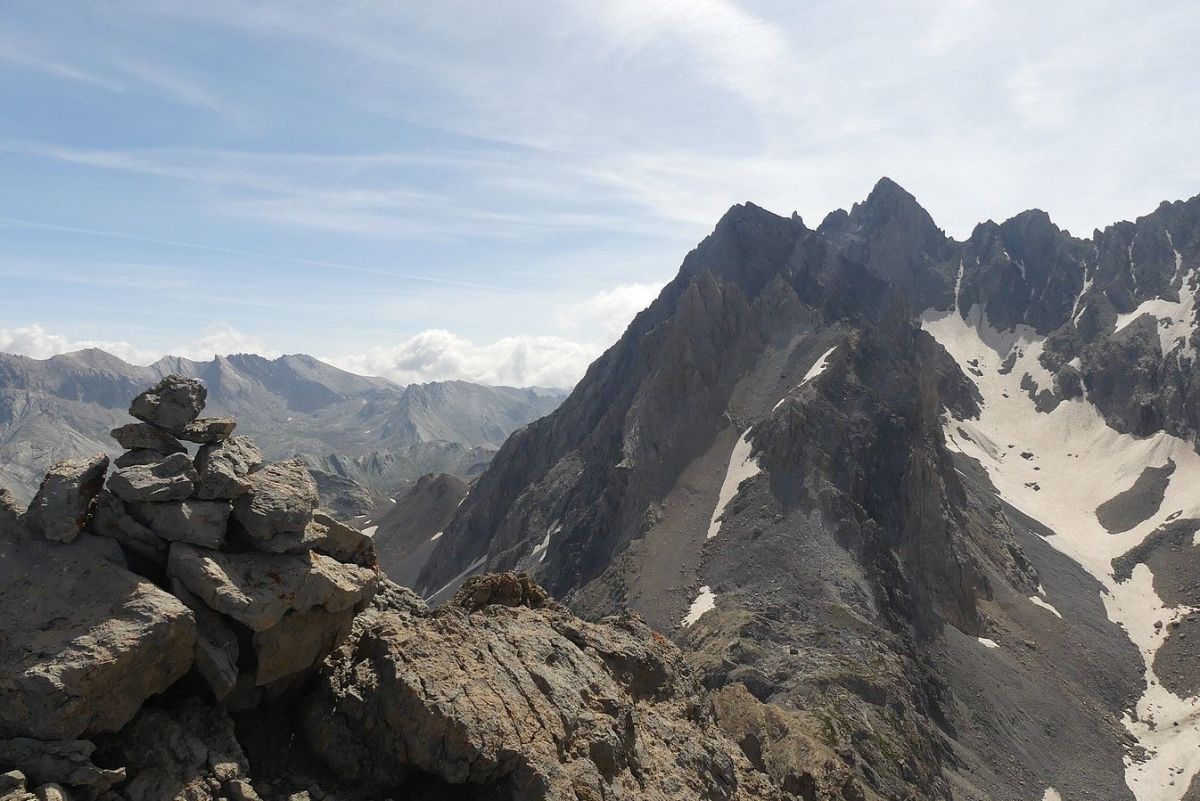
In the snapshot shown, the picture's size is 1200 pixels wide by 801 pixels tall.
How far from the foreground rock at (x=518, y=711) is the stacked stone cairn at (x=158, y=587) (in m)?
1.73

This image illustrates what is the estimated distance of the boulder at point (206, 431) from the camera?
19156 mm

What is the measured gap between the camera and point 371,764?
1733cm

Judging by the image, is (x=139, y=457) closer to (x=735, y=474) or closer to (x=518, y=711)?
(x=518, y=711)

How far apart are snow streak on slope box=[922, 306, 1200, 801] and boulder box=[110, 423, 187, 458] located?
93.5 metres

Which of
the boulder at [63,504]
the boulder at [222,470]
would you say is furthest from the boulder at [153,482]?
the boulder at [63,504]

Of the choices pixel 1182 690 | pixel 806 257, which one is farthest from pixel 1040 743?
pixel 806 257

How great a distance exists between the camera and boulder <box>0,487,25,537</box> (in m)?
15.8

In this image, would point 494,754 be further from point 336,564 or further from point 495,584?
point 495,584

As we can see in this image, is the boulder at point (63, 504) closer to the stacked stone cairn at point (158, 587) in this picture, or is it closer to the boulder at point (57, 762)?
the stacked stone cairn at point (158, 587)

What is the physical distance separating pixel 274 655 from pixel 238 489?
13.9 ft

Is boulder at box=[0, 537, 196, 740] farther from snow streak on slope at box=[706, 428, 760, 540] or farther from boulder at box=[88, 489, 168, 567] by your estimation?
snow streak on slope at box=[706, 428, 760, 540]

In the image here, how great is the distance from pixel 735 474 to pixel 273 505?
9262cm

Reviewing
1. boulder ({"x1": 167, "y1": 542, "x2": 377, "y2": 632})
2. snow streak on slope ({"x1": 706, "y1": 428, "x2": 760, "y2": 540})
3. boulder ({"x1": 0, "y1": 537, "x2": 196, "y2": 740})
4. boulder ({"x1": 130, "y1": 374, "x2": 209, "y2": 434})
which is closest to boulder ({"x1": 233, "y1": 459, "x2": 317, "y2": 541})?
boulder ({"x1": 167, "y1": 542, "x2": 377, "y2": 632})

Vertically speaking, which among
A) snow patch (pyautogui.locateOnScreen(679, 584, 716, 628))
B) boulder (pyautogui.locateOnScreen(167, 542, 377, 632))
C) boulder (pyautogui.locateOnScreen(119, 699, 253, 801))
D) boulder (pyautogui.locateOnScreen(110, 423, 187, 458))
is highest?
boulder (pyautogui.locateOnScreen(110, 423, 187, 458))
